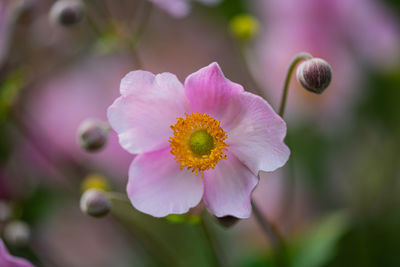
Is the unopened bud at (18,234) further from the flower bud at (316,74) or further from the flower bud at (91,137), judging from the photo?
the flower bud at (316,74)

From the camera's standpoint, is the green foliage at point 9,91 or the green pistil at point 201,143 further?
the green foliage at point 9,91

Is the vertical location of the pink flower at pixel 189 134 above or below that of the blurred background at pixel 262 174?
above

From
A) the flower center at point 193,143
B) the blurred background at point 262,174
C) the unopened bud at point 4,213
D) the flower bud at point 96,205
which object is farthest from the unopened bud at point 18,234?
the flower center at point 193,143

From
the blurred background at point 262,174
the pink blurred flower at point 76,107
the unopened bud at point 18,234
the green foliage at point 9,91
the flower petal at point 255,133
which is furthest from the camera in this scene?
the pink blurred flower at point 76,107

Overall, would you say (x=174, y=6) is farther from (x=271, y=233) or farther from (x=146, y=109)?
(x=271, y=233)

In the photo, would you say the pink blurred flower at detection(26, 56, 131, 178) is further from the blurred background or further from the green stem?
the green stem
